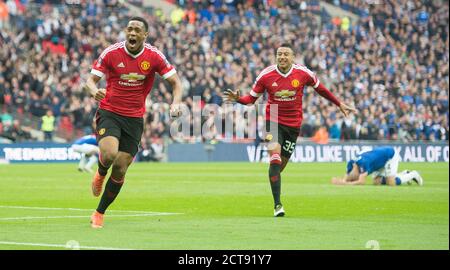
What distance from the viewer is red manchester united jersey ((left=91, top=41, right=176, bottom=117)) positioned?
13.6m

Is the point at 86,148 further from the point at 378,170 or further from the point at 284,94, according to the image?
the point at 284,94

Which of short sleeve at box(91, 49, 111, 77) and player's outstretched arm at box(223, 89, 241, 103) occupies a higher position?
short sleeve at box(91, 49, 111, 77)

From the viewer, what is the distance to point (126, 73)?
1362 centimetres

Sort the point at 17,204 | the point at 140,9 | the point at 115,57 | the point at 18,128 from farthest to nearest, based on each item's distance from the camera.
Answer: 1. the point at 140,9
2. the point at 18,128
3. the point at 17,204
4. the point at 115,57

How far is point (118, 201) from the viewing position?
1892 centimetres

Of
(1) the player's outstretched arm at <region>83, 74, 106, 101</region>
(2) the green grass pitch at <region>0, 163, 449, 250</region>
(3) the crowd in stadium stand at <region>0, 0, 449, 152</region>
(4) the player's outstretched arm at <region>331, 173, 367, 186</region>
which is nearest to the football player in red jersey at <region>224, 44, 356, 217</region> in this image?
(2) the green grass pitch at <region>0, 163, 449, 250</region>

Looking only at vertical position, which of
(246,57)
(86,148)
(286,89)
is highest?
(246,57)

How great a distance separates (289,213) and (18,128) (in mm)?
24177

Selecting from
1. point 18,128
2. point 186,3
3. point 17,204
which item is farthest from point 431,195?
point 186,3

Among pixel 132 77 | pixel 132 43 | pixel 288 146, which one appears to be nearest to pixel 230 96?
pixel 288 146

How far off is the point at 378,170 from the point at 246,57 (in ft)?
75.8

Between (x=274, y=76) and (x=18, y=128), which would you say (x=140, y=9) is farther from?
(x=274, y=76)

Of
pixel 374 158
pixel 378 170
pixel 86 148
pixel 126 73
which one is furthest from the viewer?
pixel 86 148

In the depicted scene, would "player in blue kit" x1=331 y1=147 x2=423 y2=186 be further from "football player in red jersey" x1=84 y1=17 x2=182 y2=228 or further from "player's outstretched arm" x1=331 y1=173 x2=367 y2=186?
"football player in red jersey" x1=84 y1=17 x2=182 y2=228
